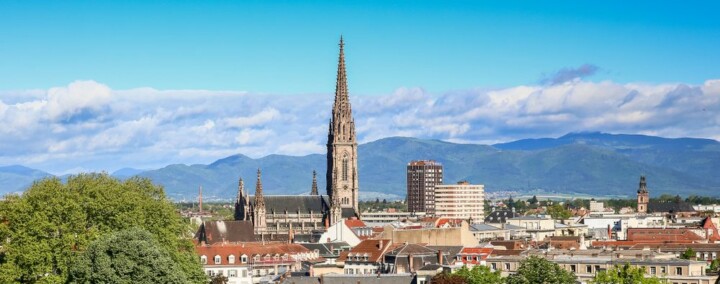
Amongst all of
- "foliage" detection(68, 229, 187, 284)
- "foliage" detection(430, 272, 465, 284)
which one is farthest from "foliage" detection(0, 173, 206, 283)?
"foliage" detection(430, 272, 465, 284)

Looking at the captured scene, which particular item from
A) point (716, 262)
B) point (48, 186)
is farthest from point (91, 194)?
point (716, 262)

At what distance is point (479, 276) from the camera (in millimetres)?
116562

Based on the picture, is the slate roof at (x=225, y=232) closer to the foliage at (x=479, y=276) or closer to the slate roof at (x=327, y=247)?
the slate roof at (x=327, y=247)

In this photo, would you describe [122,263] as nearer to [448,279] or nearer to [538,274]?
[448,279]

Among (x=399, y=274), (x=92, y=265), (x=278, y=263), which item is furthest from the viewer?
(x=278, y=263)

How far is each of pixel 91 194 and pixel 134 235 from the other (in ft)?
41.6

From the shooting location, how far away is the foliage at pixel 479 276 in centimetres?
11567

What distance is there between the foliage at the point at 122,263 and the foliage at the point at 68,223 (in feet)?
12.7

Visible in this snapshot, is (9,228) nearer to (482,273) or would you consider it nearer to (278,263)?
(482,273)

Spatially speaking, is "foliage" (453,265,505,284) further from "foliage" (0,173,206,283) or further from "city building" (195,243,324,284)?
"city building" (195,243,324,284)

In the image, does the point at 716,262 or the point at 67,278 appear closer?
the point at 67,278

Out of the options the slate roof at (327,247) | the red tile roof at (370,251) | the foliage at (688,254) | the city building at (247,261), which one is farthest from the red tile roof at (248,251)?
the foliage at (688,254)

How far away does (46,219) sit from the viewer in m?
96.5

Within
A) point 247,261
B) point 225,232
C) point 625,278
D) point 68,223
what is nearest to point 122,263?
point 68,223
